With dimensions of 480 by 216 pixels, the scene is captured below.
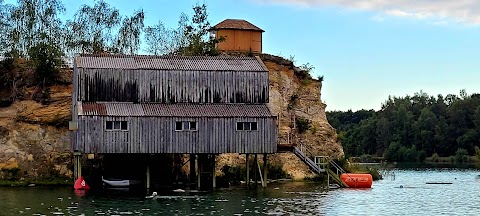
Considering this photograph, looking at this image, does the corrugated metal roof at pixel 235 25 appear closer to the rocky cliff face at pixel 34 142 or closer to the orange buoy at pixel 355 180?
the rocky cliff face at pixel 34 142

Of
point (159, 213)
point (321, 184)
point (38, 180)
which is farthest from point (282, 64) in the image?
point (159, 213)

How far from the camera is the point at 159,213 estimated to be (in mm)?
43312

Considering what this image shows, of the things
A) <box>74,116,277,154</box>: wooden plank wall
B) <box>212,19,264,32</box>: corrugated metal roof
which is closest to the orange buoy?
<box>74,116,277,154</box>: wooden plank wall

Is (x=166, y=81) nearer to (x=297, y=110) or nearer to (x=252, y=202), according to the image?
(x=252, y=202)

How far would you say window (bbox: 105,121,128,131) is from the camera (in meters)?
56.4

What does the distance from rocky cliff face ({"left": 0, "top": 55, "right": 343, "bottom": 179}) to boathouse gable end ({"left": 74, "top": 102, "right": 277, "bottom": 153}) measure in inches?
396

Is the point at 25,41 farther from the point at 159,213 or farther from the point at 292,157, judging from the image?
the point at 159,213

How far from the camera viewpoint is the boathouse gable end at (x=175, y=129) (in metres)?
56.2

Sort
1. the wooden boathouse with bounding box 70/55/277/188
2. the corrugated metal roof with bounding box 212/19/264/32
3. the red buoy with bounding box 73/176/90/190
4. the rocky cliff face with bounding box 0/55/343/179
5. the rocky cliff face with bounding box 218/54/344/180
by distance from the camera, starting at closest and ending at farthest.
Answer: the wooden boathouse with bounding box 70/55/277/188 < the red buoy with bounding box 73/176/90/190 < the rocky cliff face with bounding box 0/55/343/179 < the rocky cliff face with bounding box 218/54/344/180 < the corrugated metal roof with bounding box 212/19/264/32

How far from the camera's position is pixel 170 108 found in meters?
59.2

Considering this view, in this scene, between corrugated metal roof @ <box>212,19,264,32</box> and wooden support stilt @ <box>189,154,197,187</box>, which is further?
corrugated metal roof @ <box>212,19,264,32</box>

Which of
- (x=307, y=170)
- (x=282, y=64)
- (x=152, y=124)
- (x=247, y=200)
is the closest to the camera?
(x=247, y=200)

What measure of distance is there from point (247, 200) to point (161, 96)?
12.9 meters

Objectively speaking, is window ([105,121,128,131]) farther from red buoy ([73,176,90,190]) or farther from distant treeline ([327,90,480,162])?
distant treeline ([327,90,480,162])
